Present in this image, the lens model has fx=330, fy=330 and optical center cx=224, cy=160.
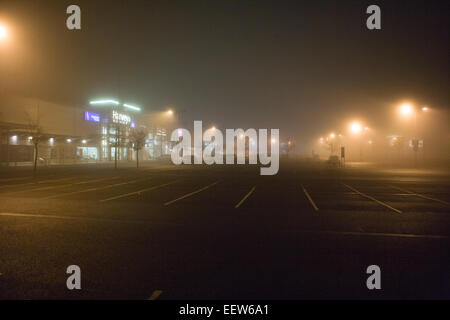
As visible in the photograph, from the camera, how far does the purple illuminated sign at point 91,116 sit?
178 ft

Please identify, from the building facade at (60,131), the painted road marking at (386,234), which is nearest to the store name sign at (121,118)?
the building facade at (60,131)

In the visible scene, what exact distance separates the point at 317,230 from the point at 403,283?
3642 millimetres

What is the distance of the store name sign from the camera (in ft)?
199

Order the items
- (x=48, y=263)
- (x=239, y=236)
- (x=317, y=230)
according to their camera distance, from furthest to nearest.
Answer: (x=317, y=230), (x=239, y=236), (x=48, y=263)

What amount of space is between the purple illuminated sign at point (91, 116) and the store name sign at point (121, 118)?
3.56 meters

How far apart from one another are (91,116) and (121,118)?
810cm

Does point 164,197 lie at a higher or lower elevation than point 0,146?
lower

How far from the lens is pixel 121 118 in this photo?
207 feet

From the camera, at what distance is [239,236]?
7805 millimetres

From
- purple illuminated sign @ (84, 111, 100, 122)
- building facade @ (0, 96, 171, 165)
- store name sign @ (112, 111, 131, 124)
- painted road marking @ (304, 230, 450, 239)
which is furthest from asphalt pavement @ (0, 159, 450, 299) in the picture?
store name sign @ (112, 111, 131, 124)
